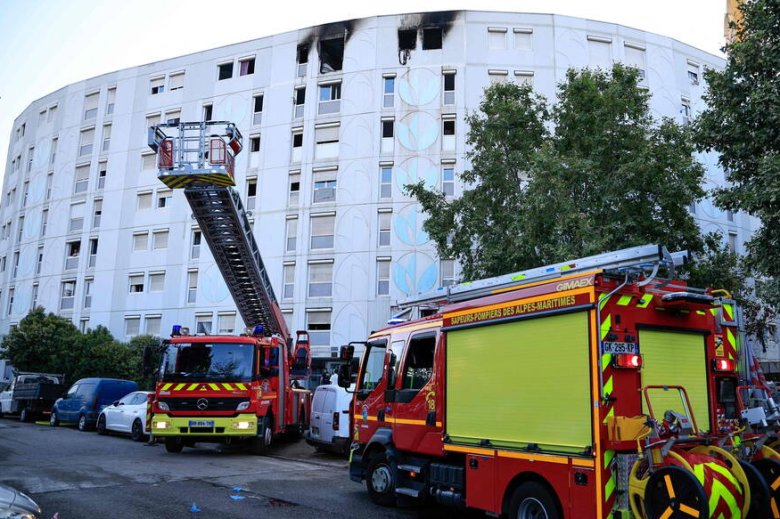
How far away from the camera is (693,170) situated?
600 inches

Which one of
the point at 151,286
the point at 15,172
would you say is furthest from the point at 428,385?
the point at 15,172

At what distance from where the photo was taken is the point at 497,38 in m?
30.3

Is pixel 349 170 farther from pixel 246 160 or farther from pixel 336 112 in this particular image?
pixel 246 160

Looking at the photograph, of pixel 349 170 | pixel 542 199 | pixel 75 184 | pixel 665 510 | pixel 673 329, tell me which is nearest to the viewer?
pixel 665 510

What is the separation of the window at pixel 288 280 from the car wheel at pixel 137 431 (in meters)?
12.4

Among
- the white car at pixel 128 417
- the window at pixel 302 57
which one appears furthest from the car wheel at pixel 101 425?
the window at pixel 302 57

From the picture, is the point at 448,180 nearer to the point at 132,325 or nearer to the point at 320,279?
the point at 320,279

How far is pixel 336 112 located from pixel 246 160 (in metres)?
5.34

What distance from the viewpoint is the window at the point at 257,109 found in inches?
1282

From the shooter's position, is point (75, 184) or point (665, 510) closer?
point (665, 510)

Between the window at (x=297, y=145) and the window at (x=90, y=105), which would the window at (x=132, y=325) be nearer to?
the window at (x=297, y=145)

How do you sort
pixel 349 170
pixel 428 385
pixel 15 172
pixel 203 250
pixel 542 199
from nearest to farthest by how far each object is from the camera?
1. pixel 428 385
2. pixel 542 199
3. pixel 349 170
4. pixel 203 250
5. pixel 15 172

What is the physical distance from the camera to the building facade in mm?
28969

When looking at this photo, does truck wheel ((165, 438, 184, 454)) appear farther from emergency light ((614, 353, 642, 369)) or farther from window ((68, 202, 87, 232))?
window ((68, 202, 87, 232))
